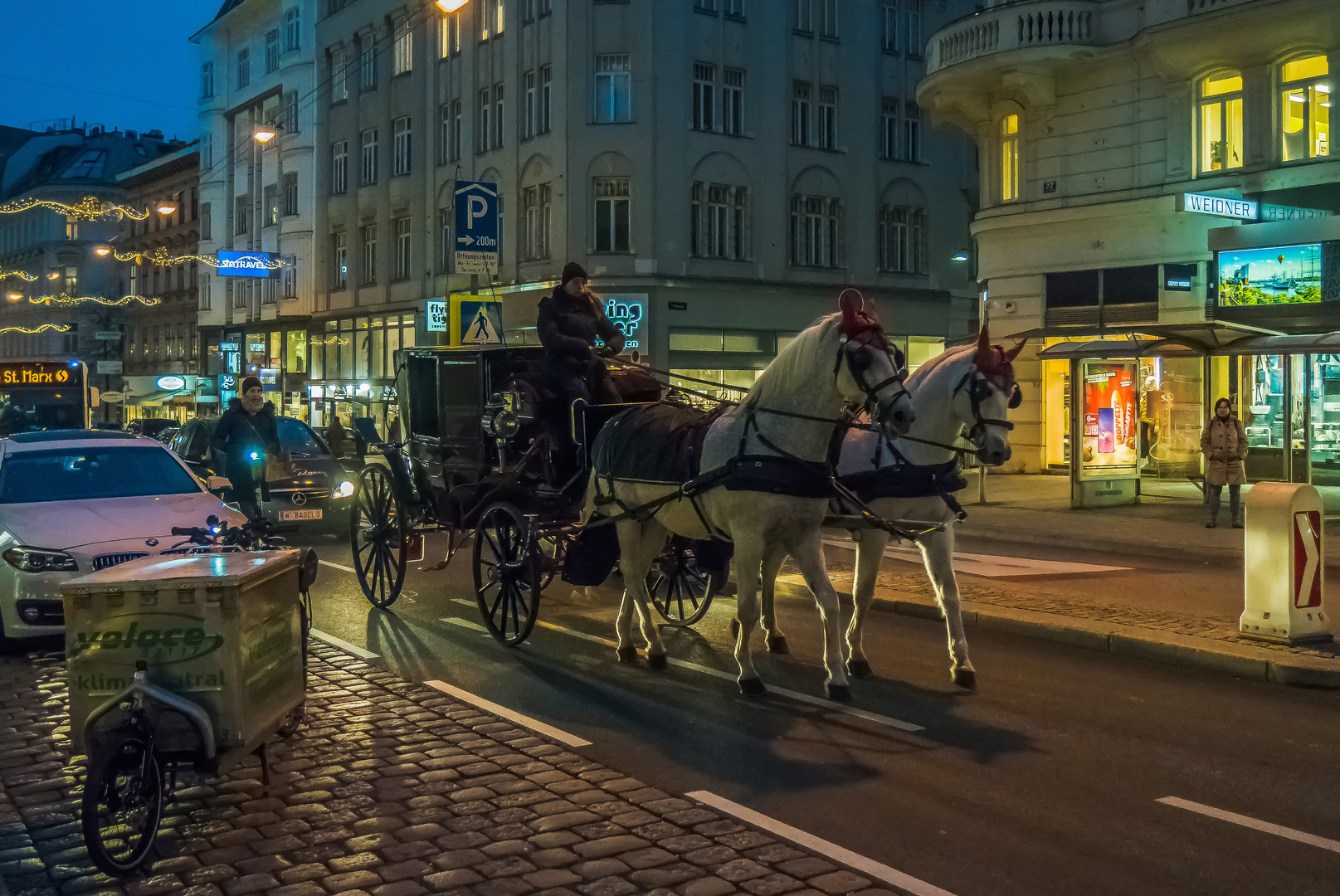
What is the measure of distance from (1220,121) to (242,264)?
28.4m

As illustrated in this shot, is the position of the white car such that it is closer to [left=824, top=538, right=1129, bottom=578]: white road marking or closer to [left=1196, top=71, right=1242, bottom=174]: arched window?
[left=824, top=538, right=1129, bottom=578]: white road marking

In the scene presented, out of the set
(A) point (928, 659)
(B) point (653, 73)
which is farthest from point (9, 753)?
(B) point (653, 73)

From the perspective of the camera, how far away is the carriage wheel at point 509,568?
9812 millimetres

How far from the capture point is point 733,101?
36.0 metres

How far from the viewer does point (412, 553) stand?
475 inches

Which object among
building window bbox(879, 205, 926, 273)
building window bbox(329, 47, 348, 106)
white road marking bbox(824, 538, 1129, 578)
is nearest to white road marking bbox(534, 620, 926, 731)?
white road marking bbox(824, 538, 1129, 578)

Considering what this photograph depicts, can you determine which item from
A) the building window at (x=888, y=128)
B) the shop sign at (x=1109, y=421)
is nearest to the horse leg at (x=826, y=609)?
the shop sign at (x=1109, y=421)

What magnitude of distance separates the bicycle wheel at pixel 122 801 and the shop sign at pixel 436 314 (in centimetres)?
2874

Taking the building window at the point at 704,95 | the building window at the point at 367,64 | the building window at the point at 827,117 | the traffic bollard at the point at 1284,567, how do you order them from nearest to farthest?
the traffic bollard at the point at 1284,567, the building window at the point at 704,95, the building window at the point at 827,117, the building window at the point at 367,64

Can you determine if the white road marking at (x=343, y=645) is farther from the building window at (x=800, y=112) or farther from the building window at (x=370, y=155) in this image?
the building window at (x=370, y=155)

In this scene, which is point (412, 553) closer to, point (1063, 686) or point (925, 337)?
point (1063, 686)

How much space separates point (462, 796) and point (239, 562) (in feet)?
4.84

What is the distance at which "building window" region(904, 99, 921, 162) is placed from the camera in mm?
40156

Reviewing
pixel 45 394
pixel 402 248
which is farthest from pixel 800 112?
pixel 45 394
